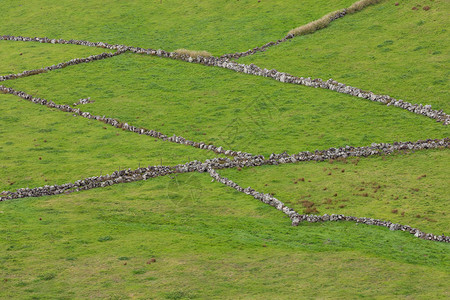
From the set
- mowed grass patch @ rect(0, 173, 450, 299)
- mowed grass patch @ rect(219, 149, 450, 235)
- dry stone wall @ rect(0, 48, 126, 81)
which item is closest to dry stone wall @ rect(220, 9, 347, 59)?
dry stone wall @ rect(0, 48, 126, 81)

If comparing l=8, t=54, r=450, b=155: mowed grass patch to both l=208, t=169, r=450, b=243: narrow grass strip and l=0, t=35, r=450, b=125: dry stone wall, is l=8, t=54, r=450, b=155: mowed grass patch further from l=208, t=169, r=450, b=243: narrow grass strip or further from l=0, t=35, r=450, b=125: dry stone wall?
l=208, t=169, r=450, b=243: narrow grass strip

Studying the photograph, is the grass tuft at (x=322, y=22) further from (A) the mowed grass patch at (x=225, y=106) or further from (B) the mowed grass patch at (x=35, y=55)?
(B) the mowed grass patch at (x=35, y=55)

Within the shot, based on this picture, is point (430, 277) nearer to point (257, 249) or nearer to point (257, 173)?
point (257, 249)

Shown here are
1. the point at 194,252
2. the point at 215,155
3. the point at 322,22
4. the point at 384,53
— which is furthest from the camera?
the point at 322,22

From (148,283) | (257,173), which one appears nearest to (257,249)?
(148,283)

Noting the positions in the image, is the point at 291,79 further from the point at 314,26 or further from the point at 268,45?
the point at 314,26

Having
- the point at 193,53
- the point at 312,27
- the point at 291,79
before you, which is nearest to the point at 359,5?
→ the point at 312,27

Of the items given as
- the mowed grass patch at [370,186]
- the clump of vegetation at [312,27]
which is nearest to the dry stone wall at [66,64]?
the clump of vegetation at [312,27]
